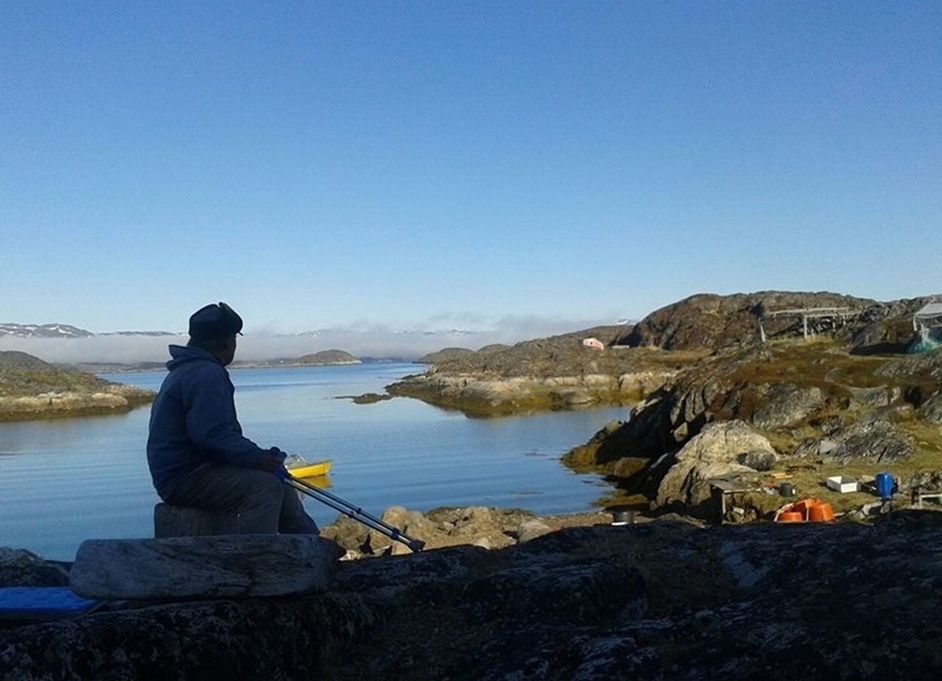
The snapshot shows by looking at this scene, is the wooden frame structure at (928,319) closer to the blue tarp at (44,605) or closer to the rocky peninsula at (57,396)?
the blue tarp at (44,605)

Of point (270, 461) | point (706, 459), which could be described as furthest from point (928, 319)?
point (270, 461)

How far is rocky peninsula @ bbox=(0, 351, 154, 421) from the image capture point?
106 m

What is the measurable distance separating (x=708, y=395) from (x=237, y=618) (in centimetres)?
3843

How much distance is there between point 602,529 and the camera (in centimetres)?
902

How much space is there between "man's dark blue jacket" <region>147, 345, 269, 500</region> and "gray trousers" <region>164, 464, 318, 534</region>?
6 centimetres

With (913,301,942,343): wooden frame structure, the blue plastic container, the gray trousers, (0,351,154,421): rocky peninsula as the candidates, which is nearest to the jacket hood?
the gray trousers

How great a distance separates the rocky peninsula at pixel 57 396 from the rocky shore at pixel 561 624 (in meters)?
108

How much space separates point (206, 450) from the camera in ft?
20.2

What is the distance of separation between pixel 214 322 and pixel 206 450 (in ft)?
3.12

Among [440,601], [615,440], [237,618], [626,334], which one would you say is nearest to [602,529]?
[440,601]

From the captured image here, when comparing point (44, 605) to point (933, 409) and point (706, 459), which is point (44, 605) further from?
point (933, 409)

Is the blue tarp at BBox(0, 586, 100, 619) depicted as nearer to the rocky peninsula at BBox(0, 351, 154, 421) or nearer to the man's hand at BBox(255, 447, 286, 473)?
the man's hand at BBox(255, 447, 286, 473)

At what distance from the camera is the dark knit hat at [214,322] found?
21.2ft

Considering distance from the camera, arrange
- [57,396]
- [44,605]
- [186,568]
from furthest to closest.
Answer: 1. [57,396]
2. [44,605]
3. [186,568]
